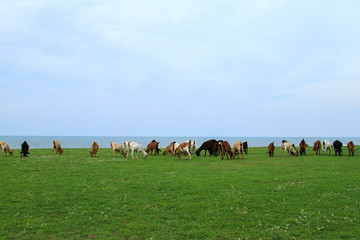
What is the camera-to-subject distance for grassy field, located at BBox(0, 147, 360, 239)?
22.8 feet

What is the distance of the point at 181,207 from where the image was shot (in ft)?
29.4

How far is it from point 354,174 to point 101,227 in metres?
14.4

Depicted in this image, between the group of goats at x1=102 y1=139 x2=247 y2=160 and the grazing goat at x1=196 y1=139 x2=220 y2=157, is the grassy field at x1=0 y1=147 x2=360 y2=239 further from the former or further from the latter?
the grazing goat at x1=196 y1=139 x2=220 y2=157

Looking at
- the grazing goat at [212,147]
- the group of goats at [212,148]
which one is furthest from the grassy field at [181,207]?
the grazing goat at [212,147]

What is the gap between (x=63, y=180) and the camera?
44.0 ft

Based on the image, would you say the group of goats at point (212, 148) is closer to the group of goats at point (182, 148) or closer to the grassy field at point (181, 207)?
the group of goats at point (182, 148)

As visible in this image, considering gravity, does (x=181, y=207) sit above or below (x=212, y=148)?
below

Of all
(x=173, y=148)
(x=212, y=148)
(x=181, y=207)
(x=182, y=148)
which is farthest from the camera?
(x=212, y=148)

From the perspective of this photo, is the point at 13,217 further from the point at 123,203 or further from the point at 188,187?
the point at 188,187

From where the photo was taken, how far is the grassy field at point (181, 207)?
6953mm

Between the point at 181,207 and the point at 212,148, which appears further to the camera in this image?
the point at 212,148

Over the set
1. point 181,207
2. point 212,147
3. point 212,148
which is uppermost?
point 212,147

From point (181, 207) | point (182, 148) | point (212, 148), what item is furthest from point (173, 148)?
point (181, 207)

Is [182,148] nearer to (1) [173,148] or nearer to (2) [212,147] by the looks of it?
(1) [173,148]
